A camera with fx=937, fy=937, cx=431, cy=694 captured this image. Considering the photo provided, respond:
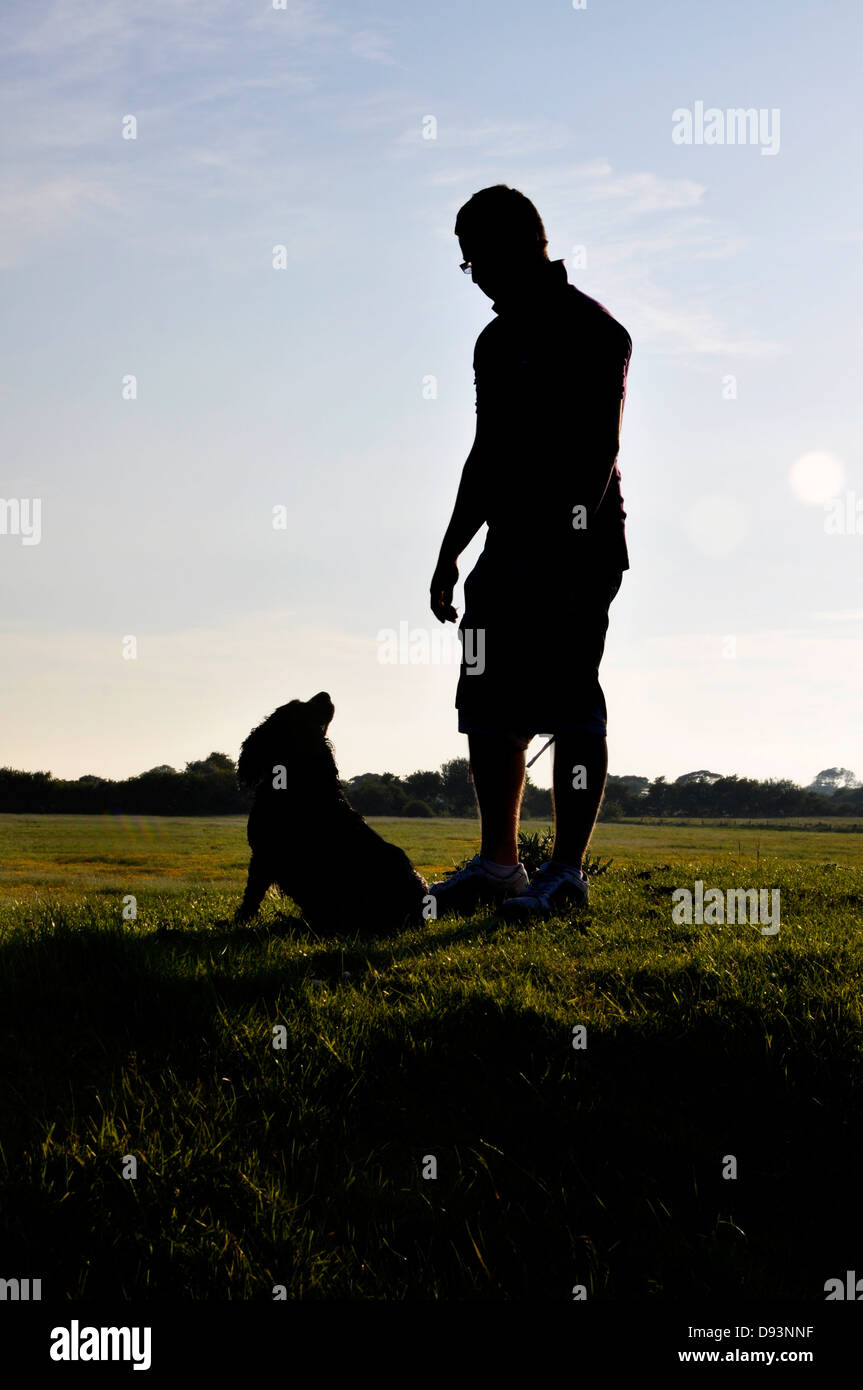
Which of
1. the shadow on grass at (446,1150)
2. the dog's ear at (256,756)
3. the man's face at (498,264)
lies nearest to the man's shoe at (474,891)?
the dog's ear at (256,756)

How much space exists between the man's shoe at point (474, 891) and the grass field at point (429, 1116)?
104 centimetres

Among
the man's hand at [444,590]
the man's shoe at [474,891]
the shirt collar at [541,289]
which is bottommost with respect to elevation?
Answer: the man's shoe at [474,891]

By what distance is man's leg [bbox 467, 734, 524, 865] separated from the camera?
5.48 metres

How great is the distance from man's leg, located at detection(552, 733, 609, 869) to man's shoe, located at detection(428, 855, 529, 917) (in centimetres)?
52

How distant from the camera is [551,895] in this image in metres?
5.52

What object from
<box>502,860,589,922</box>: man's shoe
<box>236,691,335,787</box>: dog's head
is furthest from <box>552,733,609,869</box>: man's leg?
<box>236,691,335,787</box>: dog's head

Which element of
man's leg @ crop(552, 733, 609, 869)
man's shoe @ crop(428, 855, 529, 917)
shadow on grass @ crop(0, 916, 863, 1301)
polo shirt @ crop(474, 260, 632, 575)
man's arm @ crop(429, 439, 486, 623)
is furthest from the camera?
man's shoe @ crop(428, 855, 529, 917)

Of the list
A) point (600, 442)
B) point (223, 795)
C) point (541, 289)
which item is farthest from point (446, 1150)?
point (223, 795)

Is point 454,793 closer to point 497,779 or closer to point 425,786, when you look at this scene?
point 425,786

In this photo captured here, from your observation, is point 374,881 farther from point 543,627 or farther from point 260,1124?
point 260,1124

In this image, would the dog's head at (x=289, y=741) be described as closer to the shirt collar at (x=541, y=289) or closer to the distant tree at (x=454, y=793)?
the shirt collar at (x=541, y=289)

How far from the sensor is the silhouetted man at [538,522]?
5312 mm

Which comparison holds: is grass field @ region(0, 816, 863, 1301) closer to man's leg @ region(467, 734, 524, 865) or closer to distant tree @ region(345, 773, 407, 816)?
man's leg @ region(467, 734, 524, 865)
